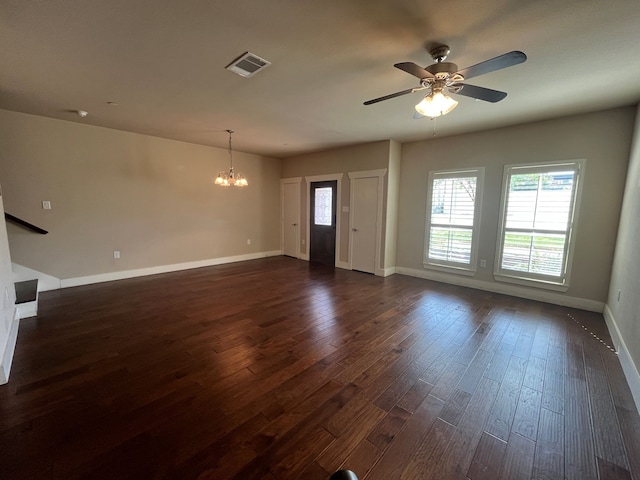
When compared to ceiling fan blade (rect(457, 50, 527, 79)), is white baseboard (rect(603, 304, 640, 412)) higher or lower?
lower

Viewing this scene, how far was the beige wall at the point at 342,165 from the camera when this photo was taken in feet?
17.3

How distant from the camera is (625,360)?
7.57 feet

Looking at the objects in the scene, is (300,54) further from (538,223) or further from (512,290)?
(512,290)

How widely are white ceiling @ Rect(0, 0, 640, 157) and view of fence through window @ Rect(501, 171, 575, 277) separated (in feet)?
3.06

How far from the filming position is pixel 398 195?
17.9 feet

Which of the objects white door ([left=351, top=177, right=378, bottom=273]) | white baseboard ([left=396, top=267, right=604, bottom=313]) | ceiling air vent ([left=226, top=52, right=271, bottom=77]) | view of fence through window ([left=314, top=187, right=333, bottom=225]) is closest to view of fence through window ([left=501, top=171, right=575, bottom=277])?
white baseboard ([left=396, top=267, right=604, bottom=313])

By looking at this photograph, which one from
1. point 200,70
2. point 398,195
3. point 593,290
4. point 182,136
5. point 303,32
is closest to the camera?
point 303,32

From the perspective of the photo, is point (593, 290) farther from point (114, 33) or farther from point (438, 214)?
point (114, 33)

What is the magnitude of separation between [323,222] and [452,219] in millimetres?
2863

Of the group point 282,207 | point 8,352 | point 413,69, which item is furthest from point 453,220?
point 8,352

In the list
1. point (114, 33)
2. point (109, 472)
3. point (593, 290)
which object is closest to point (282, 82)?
point (114, 33)

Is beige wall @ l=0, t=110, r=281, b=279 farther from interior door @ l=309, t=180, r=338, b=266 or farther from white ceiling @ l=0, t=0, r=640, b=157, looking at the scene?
interior door @ l=309, t=180, r=338, b=266

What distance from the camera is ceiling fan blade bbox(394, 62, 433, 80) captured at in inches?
71.1

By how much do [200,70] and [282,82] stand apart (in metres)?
0.77
